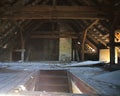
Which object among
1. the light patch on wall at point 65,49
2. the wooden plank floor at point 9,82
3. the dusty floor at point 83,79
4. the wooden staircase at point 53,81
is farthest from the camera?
the light patch on wall at point 65,49

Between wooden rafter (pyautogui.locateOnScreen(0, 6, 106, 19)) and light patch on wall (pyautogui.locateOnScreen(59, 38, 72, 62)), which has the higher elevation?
wooden rafter (pyautogui.locateOnScreen(0, 6, 106, 19))

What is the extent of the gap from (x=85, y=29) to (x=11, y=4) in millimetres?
4472

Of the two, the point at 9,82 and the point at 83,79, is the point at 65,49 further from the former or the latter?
the point at 9,82

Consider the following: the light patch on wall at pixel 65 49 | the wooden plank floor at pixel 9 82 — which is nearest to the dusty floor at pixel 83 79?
the wooden plank floor at pixel 9 82

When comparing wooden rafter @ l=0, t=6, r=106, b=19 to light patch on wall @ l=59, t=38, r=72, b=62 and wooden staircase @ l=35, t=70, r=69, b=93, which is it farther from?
light patch on wall @ l=59, t=38, r=72, b=62

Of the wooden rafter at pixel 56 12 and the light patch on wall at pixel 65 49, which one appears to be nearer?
the wooden rafter at pixel 56 12

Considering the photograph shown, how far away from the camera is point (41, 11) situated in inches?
456

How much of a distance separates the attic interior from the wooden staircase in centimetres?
277

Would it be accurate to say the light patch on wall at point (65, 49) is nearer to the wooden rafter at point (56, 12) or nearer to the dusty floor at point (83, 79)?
the wooden rafter at point (56, 12)

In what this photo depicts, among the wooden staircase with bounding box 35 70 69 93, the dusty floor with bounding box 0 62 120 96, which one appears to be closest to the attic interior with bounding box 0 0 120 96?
the wooden staircase with bounding box 35 70 69 93

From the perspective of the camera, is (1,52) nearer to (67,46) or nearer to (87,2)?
(67,46)

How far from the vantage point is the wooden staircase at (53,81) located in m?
8.86

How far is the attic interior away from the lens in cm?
1155

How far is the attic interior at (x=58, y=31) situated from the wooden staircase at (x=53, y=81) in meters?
2.77
